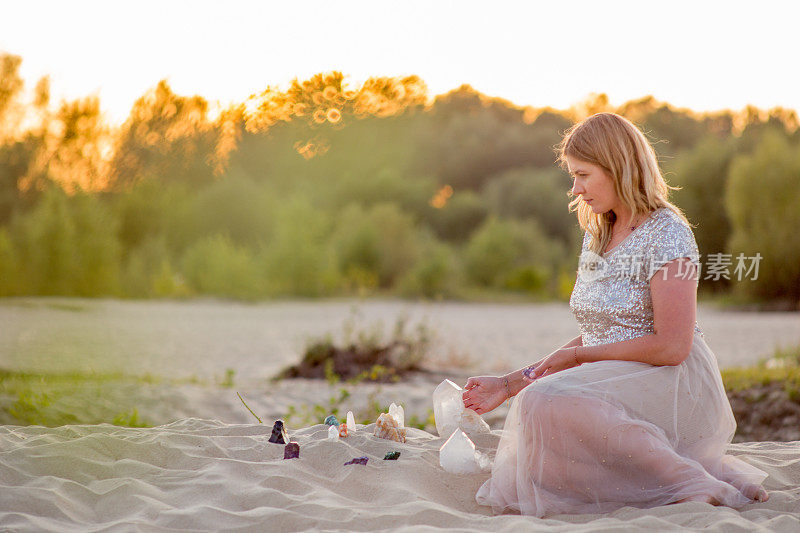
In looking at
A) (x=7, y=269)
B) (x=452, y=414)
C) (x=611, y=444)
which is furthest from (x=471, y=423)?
(x=7, y=269)

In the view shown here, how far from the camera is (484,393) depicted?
299 cm

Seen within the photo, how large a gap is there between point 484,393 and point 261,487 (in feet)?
2.85

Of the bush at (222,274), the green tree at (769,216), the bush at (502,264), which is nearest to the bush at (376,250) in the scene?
the bush at (502,264)

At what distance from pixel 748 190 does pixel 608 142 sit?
16947 millimetres

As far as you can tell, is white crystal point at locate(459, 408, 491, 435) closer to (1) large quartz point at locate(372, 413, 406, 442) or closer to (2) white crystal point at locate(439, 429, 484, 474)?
(1) large quartz point at locate(372, 413, 406, 442)

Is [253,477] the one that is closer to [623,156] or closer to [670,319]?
[670,319]

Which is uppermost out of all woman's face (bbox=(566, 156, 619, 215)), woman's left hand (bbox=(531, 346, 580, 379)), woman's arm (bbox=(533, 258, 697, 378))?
woman's face (bbox=(566, 156, 619, 215))

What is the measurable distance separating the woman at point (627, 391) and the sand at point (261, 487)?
0.12 meters

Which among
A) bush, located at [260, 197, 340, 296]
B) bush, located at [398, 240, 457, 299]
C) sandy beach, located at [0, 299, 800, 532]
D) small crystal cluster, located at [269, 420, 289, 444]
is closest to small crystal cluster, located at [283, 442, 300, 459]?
sandy beach, located at [0, 299, 800, 532]

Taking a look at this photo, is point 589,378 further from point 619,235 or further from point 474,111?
point 474,111

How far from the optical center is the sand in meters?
2.32

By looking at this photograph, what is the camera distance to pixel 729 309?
57.6 ft

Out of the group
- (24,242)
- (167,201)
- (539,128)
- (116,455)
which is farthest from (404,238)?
(116,455)

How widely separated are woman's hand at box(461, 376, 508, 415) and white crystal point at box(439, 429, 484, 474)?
135mm
